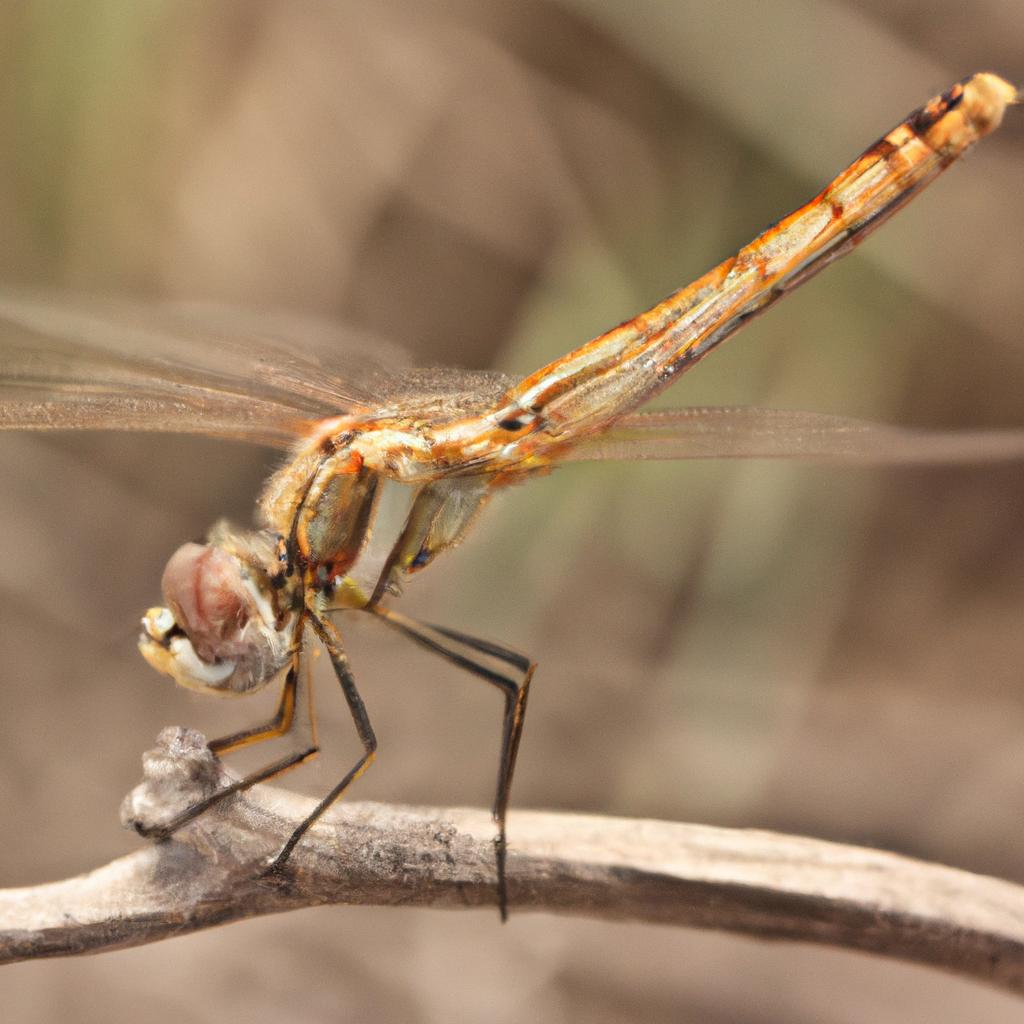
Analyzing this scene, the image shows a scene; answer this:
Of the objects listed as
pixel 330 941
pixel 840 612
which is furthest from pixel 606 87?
pixel 330 941

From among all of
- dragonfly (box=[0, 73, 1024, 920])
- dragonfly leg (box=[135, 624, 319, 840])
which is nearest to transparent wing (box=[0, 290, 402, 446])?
dragonfly (box=[0, 73, 1024, 920])

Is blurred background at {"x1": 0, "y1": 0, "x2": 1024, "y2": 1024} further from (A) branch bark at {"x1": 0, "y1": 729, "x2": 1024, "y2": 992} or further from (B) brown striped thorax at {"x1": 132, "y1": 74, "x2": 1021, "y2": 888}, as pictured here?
(A) branch bark at {"x1": 0, "y1": 729, "x2": 1024, "y2": 992}

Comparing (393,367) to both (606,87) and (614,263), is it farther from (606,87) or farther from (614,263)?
(606,87)

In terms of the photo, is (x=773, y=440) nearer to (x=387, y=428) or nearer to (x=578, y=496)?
(x=387, y=428)

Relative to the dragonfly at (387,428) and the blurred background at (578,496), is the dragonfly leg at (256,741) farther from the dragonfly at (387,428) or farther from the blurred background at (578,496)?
the blurred background at (578,496)

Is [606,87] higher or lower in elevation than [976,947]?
higher

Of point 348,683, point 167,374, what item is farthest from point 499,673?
point 167,374

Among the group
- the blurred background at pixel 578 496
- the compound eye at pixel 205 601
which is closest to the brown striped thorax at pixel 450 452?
the compound eye at pixel 205 601
